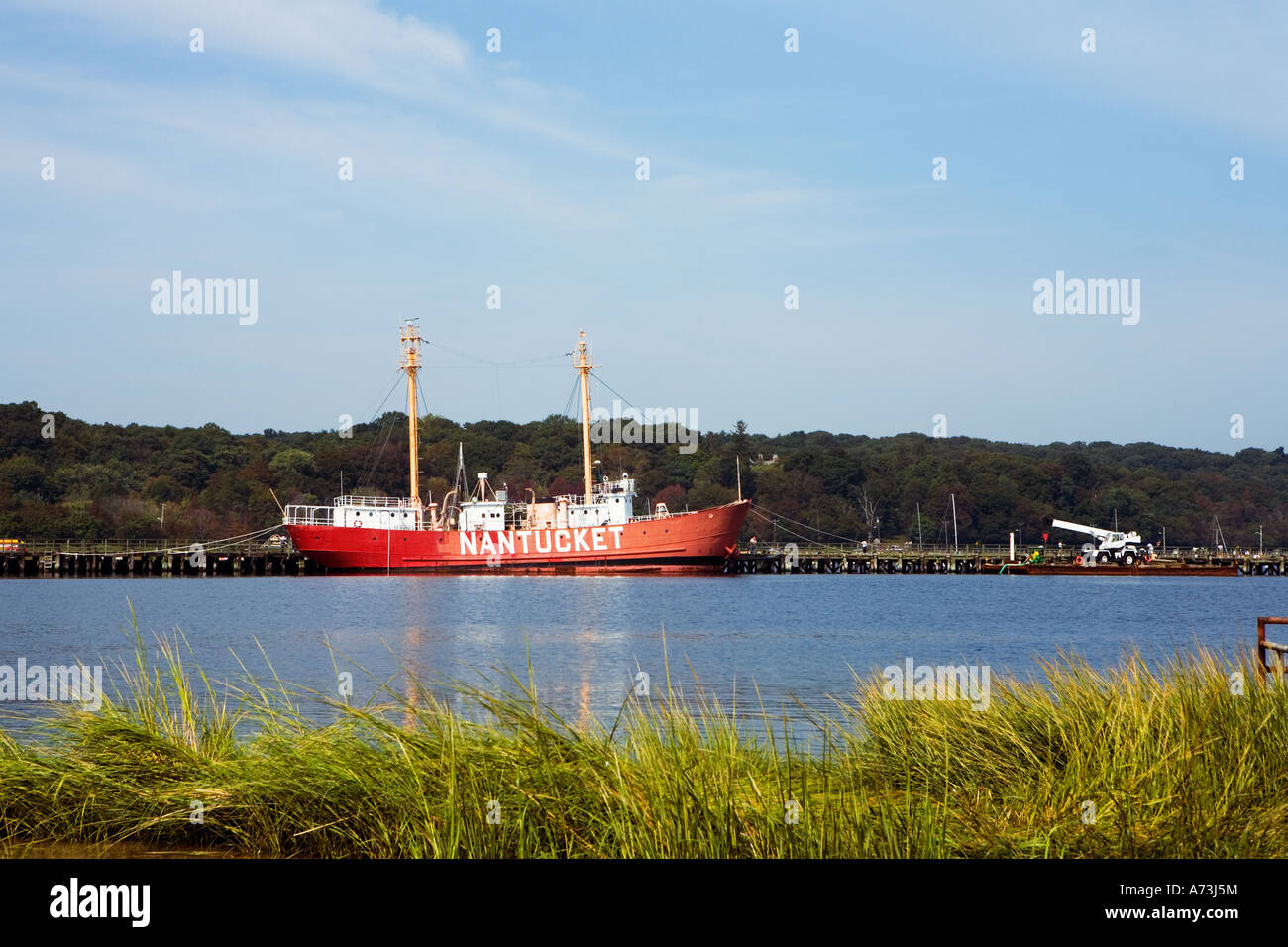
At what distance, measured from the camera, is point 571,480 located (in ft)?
302

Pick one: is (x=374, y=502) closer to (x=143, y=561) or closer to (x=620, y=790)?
(x=143, y=561)

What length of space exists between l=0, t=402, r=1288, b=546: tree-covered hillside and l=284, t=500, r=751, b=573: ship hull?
24676 millimetres

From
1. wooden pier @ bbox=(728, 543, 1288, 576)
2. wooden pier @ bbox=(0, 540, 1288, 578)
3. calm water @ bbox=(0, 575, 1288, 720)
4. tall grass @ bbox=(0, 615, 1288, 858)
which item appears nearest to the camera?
tall grass @ bbox=(0, 615, 1288, 858)

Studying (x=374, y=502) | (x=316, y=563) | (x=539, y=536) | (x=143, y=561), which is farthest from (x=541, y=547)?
(x=143, y=561)

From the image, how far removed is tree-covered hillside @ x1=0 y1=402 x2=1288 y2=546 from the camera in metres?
82.8

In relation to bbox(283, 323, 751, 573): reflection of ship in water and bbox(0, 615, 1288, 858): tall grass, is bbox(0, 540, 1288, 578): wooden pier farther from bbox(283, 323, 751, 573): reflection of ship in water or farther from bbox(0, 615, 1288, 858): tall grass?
bbox(0, 615, 1288, 858): tall grass

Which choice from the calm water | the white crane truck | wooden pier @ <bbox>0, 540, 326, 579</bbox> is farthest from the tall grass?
the white crane truck

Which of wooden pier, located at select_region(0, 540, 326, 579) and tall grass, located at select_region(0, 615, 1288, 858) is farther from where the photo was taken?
wooden pier, located at select_region(0, 540, 326, 579)

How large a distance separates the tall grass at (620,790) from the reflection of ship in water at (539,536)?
49851 mm

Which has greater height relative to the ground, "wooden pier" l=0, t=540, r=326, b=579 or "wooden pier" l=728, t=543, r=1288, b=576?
"wooden pier" l=0, t=540, r=326, b=579

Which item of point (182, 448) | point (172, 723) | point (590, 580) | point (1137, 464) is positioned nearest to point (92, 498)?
point (182, 448)

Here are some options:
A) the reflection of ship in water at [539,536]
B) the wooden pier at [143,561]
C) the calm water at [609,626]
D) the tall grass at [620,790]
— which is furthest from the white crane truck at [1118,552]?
the tall grass at [620,790]

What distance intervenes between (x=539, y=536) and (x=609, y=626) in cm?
2936

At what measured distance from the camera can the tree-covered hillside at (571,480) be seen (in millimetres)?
82750
